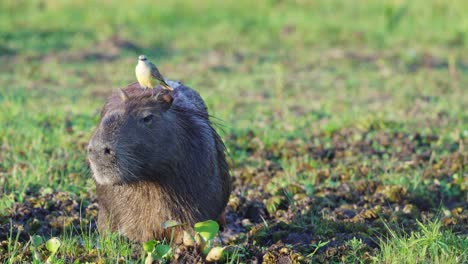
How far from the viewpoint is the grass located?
14.8ft

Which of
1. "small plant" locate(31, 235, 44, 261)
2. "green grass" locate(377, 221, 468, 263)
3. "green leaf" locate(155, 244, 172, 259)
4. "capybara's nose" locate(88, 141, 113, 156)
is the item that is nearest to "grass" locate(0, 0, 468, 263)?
"green grass" locate(377, 221, 468, 263)

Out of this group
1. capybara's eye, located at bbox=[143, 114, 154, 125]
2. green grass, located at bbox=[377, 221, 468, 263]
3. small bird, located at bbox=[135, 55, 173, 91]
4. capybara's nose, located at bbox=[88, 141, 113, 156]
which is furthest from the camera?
small bird, located at bbox=[135, 55, 173, 91]

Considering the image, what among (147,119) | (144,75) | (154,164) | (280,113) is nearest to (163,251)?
(154,164)

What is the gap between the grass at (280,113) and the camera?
14.8 feet

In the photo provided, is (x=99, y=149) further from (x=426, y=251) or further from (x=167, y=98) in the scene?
(x=426, y=251)

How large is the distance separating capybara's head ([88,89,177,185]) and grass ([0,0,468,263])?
1.39 ft

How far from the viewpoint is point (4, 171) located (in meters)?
5.60

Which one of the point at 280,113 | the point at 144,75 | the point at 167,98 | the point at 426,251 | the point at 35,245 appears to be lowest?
the point at 280,113

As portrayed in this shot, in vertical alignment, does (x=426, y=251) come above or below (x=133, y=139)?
below

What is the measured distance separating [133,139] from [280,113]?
13.2 ft

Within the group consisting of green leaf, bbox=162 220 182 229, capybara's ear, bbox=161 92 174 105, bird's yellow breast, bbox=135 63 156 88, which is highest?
bird's yellow breast, bbox=135 63 156 88

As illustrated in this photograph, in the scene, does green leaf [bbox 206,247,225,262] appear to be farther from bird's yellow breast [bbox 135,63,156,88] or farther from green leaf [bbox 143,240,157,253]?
bird's yellow breast [bbox 135,63,156,88]

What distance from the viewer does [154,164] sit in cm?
Result: 402

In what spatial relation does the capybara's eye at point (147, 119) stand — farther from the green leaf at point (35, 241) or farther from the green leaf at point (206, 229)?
the green leaf at point (35, 241)
